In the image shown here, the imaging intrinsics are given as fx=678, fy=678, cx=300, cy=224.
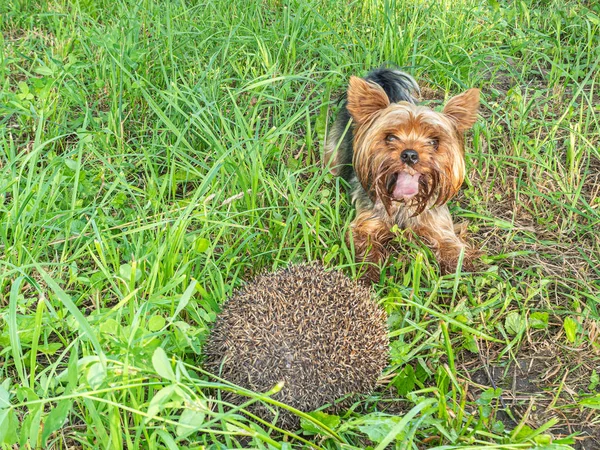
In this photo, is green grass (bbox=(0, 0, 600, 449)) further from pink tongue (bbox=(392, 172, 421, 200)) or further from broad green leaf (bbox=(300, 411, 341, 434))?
pink tongue (bbox=(392, 172, 421, 200))

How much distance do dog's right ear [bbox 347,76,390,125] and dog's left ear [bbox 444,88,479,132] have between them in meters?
0.39

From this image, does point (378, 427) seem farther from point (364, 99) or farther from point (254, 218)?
point (364, 99)

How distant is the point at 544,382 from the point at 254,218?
76.4 inches

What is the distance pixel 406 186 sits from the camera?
Answer: 13.9ft

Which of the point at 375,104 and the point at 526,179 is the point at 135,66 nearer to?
the point at 375,104

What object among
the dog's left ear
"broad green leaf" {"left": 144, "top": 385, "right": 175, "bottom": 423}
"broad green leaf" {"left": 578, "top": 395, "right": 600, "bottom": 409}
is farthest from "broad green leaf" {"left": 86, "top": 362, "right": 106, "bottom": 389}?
the dog's left ear

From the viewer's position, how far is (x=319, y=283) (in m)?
3.20

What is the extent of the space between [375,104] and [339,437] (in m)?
2.25

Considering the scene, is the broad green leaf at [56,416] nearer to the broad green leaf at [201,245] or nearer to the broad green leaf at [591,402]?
the broad green leaf at [201,245]

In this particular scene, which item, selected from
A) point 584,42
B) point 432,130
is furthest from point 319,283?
point 584,42

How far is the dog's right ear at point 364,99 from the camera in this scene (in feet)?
13.9

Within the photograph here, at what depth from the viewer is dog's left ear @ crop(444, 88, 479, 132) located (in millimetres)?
4156

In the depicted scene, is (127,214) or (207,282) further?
(127,214)

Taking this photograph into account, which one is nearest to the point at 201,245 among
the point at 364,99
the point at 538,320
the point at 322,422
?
the point at 322,422
